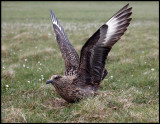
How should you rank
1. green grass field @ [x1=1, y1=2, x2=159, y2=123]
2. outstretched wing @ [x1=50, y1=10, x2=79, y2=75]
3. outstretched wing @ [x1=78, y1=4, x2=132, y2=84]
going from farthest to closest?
outstretched wing @ [x1=50, y1=10, x2=79, y2=75] → outstretched wing @ [x1=78, y1=4, x2=132, y2=84] → green grass field @ [x1=1, y1=2, x2=159, y2=123]

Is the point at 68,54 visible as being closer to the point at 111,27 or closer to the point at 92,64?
the point at 92,64

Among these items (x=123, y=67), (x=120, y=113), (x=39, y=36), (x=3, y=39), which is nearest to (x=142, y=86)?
(x=123, y=67)

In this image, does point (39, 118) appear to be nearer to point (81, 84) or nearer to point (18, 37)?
point (81, 84)

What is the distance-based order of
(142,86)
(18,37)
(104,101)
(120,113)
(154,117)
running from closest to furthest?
(154,117) < (120,113) < (104,101) < (142,86) < (18,37)

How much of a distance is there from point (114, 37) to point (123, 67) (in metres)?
2.67

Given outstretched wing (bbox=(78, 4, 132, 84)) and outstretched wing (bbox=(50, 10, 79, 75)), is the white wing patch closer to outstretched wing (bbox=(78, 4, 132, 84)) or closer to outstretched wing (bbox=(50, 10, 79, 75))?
outstretched wing (bbox=(78, 4, 132, 84))

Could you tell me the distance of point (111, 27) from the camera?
3.84m

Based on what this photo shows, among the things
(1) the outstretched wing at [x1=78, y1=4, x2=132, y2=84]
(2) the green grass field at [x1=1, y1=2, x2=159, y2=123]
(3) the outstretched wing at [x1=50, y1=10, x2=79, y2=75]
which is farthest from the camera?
(3) the outstretched wing at [x1=50, y1=10, x2=79, y2=75]

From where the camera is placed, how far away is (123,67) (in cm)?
Answer: 639

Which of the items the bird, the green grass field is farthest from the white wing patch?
the green grass field

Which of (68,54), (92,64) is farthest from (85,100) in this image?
(68,54)

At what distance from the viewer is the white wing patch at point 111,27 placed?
12.5 feet

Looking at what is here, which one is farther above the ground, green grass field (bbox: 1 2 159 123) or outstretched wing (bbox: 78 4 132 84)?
outstretched wing (bbox: 78 4 132 84)

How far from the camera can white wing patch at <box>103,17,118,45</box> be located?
12.5 ft
